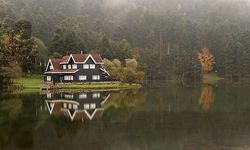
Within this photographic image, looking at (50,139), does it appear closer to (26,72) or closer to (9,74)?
(9,74)

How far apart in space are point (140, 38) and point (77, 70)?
6849 cm

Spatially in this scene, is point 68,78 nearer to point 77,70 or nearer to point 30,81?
point 77,70

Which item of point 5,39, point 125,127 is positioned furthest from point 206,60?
point 125,127

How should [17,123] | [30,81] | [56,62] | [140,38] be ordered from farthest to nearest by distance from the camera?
[140,38]
[56,62]
[30,81]
[17,123]

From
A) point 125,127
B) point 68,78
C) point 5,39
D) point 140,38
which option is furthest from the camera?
point 140,38

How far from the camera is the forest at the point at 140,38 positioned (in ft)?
308

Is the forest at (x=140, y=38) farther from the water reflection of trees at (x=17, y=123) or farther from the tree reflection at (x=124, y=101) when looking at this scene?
the water reflection of trees at (x=17, y=123)

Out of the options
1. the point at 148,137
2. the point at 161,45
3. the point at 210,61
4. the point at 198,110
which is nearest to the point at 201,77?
the point at 210,61

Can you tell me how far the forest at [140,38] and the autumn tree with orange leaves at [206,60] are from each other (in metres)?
1.82

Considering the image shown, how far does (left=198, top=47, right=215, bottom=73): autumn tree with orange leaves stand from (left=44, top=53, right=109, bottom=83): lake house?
51111 mm

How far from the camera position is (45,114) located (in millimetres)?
35125

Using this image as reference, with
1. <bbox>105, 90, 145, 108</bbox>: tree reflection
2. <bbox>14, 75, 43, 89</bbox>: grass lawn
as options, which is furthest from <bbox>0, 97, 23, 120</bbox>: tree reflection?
<bbox>14, 75, 43, 89</bbox>: grass lawn

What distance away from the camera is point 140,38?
14450cm

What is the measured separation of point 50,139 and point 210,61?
108 m
